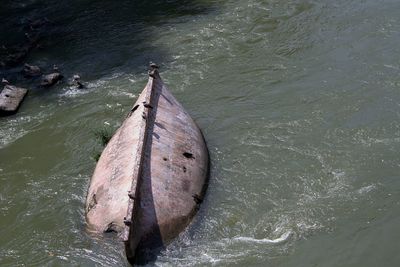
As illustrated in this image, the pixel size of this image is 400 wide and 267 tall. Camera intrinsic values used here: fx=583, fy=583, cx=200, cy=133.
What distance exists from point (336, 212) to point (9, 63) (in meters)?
13.9

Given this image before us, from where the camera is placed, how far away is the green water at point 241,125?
10.9 m

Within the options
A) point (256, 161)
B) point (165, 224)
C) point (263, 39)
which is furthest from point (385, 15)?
point (165, 224)

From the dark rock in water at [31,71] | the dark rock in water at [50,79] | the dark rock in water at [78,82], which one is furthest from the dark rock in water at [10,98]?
the dark rock in water at [78,82]

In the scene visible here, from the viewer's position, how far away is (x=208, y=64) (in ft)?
59.7

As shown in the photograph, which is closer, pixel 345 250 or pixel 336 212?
pixel 345 250

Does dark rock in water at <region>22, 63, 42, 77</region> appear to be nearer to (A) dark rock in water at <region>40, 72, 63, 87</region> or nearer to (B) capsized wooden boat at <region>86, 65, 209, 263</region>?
(A) dark rock in water at <region>40, 72, 63, 87</region>

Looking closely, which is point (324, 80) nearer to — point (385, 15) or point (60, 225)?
point (385, 15)

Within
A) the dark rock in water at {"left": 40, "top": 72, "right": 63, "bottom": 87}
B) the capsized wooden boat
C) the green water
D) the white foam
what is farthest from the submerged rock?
A: the white foam

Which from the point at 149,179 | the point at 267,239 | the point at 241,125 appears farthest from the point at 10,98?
the point at 267,239

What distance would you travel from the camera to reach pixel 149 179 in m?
11.1

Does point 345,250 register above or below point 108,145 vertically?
below

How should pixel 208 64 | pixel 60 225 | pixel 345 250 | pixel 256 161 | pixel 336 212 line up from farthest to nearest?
pixel 208 64
pixel 256 161
pixel 60 225
pixel 336 212
pixel 345 250

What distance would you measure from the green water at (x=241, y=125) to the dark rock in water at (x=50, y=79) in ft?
1.04

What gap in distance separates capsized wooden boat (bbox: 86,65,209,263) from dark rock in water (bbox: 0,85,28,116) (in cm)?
525
